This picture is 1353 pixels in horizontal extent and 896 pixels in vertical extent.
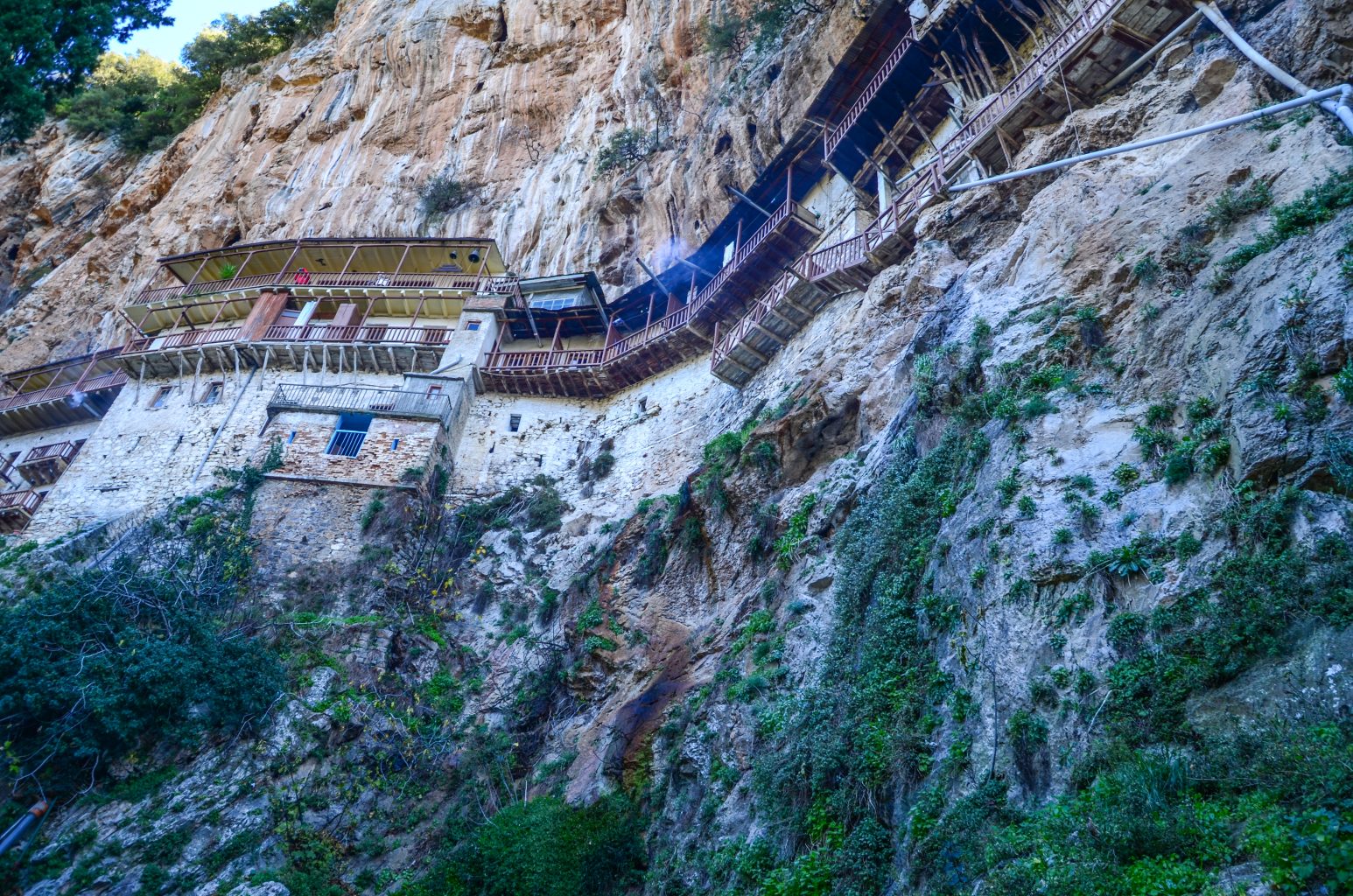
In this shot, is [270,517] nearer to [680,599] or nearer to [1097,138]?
[680,599]

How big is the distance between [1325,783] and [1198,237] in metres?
7.57

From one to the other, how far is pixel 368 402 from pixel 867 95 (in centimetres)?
1656

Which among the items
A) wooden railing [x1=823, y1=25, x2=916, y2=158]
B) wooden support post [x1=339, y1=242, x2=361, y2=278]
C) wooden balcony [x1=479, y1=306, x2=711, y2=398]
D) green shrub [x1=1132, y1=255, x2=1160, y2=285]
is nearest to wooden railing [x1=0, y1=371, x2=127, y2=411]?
wooden support post [x1=339, y1=242, x2=361, y2=278]

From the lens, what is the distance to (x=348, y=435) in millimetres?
23891

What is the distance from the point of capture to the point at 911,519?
37.3 ft

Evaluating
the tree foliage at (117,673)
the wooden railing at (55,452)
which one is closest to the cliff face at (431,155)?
the wooden railing at (55,452)

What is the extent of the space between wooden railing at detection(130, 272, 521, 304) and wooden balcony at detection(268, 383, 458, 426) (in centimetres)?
571

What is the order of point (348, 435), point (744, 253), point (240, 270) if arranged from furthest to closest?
point (240, 270), point (348, 435), point (744, 253)

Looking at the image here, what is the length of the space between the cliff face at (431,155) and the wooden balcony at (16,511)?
10160mm

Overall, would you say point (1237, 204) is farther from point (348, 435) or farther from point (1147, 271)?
point (348, 435)

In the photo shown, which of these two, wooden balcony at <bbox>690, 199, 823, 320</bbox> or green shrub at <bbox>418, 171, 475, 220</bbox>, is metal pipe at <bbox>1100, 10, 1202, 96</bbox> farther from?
green shrub at <bbox>418, 171, 475, 220</bbox>

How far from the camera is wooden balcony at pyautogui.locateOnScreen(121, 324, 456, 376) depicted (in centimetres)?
2802

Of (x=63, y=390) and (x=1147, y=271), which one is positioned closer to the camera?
(x=1147, y=271)

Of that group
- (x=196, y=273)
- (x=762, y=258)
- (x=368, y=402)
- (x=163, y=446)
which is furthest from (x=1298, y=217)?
(x=196, y=273)
